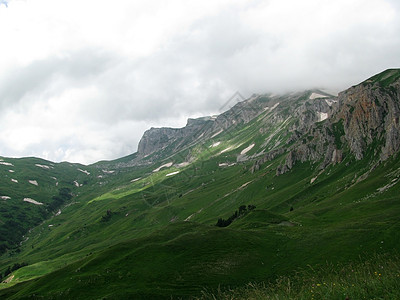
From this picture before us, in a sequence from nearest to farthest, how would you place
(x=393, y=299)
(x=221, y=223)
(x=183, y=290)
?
(x=393, y=299), (x=183, y=290), (x=221, y=223)

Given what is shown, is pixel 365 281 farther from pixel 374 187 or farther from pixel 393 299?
pixel 374 187

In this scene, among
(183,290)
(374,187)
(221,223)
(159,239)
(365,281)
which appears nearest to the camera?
(365,281)

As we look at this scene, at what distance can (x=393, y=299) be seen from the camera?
422 inches

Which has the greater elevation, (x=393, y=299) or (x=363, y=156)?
(x=393, y=299)

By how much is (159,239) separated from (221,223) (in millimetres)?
46580

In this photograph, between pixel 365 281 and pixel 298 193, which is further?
pixel 298 193

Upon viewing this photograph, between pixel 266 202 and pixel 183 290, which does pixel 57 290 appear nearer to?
pixel 183 290

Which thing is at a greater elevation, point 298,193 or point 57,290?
point 57,290

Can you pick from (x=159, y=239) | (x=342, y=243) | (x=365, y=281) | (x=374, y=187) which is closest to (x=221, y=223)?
(x=159, y=239)

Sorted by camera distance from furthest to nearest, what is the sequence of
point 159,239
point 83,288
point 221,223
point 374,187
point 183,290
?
1. point 374,187
2. point 221,223
3. point 159,239
4. point 83,288
5. point 183,290

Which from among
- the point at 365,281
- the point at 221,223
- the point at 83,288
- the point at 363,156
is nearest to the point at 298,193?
the point at 363,156

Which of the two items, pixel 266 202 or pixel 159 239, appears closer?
pixel 159 239

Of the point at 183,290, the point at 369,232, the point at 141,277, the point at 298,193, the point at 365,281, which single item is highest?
→ the point at 365,281

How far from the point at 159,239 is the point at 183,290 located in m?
28.0
